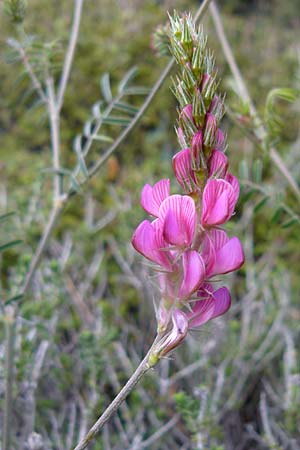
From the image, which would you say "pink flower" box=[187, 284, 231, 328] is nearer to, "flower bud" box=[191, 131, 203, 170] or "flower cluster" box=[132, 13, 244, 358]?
"flower cluster" box=[132, 13, 244, 358]

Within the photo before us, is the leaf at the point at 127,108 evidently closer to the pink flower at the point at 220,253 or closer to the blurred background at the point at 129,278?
the blurred background at the point at 129,278

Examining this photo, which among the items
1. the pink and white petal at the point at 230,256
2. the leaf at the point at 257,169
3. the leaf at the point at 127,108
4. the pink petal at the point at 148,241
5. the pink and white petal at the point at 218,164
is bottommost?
the pink and white petal at the point at 230,256

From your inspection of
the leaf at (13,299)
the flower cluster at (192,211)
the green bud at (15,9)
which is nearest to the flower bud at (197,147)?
the flower cluster at (192,211)

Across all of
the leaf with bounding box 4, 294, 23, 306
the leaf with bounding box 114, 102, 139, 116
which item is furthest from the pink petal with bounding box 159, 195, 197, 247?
the leaf with bounding box 114, 102, 139, 116

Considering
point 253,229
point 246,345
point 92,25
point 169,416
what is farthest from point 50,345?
point 92,25

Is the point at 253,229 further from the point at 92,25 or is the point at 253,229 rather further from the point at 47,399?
the point at 92,25

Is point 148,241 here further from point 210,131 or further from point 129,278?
point 129,278

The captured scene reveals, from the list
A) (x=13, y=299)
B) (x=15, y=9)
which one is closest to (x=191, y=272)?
(x=13, y=299)
